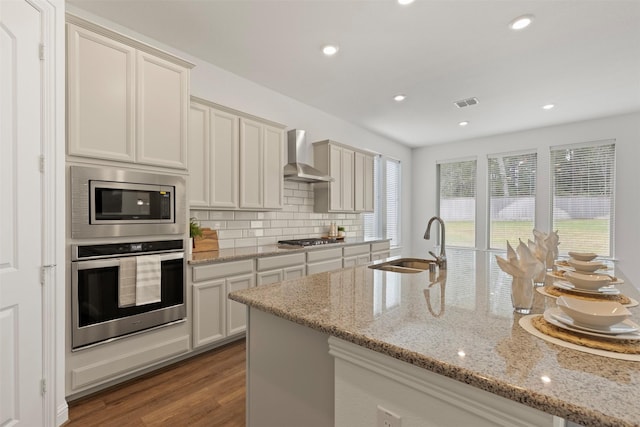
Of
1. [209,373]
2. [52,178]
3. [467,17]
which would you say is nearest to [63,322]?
[52,178]

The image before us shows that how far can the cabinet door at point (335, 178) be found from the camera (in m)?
4.42

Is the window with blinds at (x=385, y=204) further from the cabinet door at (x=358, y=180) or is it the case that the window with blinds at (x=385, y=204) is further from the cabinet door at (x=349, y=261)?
the cabinet door at (x=349, y=261)

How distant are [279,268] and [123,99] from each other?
1.99 meters

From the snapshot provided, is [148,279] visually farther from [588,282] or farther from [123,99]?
[588,282]

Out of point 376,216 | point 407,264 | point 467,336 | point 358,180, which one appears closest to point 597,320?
point 467,336

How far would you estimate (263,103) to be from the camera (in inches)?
151

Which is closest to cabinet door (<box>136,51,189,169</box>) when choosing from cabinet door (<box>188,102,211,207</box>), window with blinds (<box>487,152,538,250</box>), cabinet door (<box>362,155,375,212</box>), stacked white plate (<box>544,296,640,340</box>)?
cabinet door (<box>188,102,211,207</box>)

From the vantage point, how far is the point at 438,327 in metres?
0.97

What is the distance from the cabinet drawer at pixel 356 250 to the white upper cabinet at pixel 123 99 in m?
2.38

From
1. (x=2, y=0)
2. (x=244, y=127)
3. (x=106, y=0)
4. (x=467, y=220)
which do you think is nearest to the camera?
(x=2, y=0)

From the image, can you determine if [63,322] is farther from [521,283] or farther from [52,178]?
[521,283]

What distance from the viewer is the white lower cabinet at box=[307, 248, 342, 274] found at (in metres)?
3.62

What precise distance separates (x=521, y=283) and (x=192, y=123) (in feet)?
9.04

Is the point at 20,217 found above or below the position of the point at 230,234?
above
